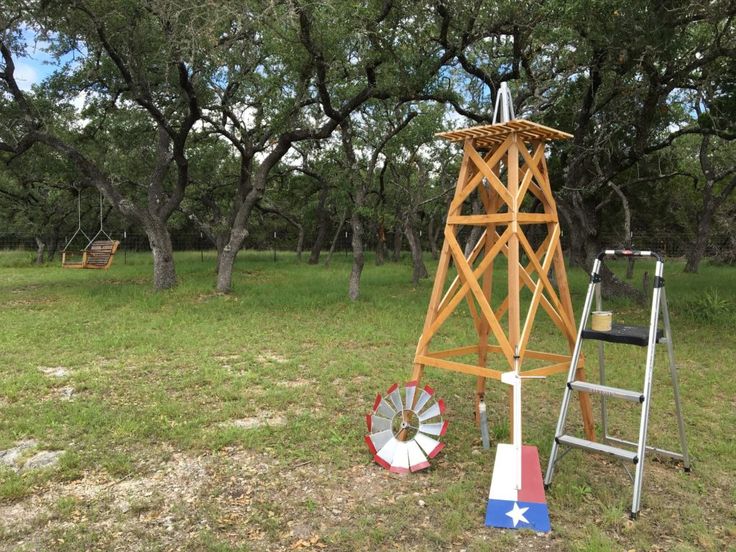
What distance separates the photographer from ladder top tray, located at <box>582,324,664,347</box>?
10.7ft

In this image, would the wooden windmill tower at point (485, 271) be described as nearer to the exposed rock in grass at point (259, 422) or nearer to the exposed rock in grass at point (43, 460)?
the exposed rock in grass at point (259, 422)

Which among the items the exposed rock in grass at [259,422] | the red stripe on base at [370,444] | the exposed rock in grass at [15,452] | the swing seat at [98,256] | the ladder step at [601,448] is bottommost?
the exposed rock in grass at [15,452]

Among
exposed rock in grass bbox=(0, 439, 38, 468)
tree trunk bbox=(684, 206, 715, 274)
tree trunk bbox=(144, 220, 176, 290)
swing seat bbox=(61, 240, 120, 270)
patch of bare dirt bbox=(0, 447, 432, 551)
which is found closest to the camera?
patch of bare dirt bbox=(0, 447, 432, 551)

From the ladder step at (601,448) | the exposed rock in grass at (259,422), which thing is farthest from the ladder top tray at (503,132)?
the exposed rock in grass at (259,422)

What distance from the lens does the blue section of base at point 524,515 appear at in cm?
295

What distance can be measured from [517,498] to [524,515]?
0.09m

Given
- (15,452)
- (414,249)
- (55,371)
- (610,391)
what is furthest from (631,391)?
(414,249)

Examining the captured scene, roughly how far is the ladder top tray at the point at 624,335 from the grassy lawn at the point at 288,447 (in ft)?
3.03

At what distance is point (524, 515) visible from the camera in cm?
298

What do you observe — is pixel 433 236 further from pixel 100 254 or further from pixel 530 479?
pixel 530 479

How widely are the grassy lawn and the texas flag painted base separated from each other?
0.25 ft

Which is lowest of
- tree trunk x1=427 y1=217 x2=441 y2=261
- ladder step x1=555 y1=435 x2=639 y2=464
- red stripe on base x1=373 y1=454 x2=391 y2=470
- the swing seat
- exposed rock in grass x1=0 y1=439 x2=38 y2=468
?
exposed rock in grass x1=0 y1=439 x2=38 y2=468

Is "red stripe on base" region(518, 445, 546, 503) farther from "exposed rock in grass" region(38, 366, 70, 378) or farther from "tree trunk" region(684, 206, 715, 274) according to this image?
"tree trunk" region(684, 206, 715, 274)

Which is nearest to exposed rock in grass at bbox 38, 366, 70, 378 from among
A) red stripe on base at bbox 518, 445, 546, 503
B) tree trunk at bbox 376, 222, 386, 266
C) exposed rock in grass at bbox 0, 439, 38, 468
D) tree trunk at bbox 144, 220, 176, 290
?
exposed rock in grass at bbox 0, 439, 38, 468
